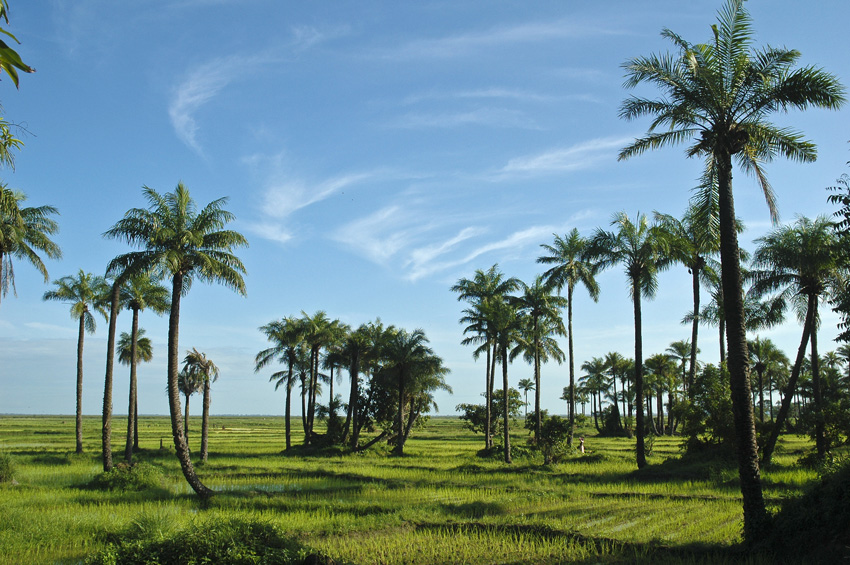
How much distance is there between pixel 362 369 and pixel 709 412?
103 feet

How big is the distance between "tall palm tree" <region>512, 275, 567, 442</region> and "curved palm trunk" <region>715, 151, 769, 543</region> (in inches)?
1071

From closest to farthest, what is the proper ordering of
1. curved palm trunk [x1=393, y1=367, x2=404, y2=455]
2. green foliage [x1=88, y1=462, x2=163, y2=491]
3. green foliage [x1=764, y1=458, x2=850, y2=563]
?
green foliage [x1=764, y1=458, x2=850, y2=563]
green foliage [x1=88, y1=462, x2=163, y2=491]
curved palm trunk [x1=393, y1=367, x2=404, y2=455]

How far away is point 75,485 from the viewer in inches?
1038

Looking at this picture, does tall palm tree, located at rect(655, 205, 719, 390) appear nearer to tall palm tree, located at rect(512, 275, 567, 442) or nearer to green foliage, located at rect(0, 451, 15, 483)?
tall palm tree, located at rect(512, 275, 567, 442)

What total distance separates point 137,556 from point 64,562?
10.3 feet

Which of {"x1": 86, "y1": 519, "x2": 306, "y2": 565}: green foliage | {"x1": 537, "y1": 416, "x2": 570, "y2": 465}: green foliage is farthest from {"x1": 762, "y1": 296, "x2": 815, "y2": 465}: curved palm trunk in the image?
{"x1": 86, "y1": 519, "x2": 306, "y2": 565}: green foliage

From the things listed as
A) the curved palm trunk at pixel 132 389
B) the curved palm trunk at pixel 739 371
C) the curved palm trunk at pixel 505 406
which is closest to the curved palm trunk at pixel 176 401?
the curved palm trunk at pixel 132 389

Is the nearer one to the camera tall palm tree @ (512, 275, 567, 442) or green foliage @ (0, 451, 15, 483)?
green foliage @ (0, 451, 15, 483)

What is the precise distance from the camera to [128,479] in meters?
25.2

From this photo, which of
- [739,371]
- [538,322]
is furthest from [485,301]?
[739,371]

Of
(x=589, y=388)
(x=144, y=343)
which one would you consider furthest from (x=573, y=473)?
(x=589, y=388)

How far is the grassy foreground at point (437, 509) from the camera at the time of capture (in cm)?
1355

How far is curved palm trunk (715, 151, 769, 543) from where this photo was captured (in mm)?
12867

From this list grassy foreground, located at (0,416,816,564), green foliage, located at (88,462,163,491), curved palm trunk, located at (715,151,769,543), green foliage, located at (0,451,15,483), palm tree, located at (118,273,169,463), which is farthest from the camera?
palm tree, located at (118,273,169,463)
